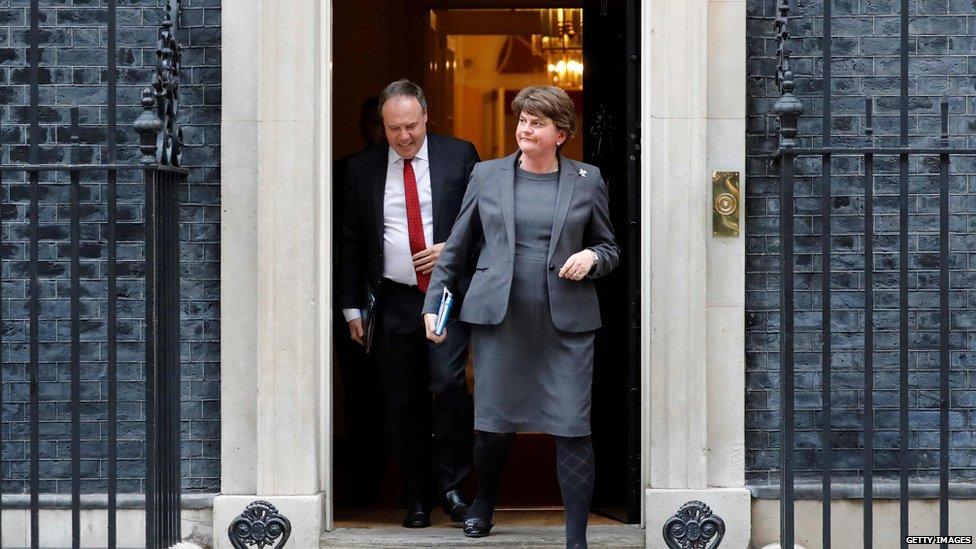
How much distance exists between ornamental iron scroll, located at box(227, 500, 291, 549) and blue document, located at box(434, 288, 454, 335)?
1173mm

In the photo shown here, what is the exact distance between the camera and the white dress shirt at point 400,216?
6.56 meters

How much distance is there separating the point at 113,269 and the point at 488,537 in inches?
81.6

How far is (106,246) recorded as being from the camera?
6.29 m

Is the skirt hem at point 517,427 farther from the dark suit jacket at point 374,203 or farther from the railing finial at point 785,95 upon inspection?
the railing finial at point 785,95

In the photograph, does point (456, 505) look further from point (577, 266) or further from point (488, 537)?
point (577, 266)

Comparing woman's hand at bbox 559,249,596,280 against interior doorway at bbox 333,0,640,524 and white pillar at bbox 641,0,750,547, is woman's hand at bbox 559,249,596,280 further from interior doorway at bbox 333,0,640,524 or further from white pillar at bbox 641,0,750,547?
interior doorway at bbox 333,0,640,524

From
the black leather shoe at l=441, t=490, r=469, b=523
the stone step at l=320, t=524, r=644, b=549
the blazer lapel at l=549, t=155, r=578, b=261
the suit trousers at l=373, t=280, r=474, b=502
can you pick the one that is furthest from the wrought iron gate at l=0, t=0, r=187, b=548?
the blazer lapel at l=549, t=155, r=578, b=261

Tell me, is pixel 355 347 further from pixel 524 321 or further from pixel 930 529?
pixel 930 529

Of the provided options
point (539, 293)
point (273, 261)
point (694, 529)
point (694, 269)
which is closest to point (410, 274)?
point (273, 261)

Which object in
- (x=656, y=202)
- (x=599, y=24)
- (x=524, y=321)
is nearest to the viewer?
(x=524, y=321)

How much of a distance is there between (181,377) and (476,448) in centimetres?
143

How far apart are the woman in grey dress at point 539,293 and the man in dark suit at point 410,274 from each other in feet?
2.02

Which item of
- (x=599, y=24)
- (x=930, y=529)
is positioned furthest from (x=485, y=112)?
(x=930, y=529)

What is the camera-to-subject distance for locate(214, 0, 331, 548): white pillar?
6.17 m
